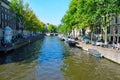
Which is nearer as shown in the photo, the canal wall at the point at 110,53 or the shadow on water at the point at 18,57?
the canal wall at the point at 110,53

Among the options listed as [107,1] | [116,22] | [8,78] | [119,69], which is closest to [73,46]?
[116,22]

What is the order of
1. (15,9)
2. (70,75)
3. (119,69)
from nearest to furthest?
1. (70,75)
2. (119,69)
3. (15,9)

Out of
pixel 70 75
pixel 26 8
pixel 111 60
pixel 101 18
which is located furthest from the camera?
pixel 26 8

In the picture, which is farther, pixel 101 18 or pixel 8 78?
pixel 101 18

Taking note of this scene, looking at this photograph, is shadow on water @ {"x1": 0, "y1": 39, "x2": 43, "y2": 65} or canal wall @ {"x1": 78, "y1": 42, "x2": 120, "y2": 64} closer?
canal wall @ {"x1": 78, "y1": 42, "x2": 120, "y2": 64}

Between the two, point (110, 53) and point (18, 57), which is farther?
point (18, 57)

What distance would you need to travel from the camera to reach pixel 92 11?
60.1 metres

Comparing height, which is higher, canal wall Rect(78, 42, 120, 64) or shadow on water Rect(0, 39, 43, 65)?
canal wall Rect(78, 42, 120, 64)

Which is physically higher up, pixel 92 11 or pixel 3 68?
pixel 92 11

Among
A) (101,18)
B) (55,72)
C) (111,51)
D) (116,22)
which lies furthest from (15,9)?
(55,72)

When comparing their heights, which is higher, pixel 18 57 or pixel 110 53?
pixel 110 53

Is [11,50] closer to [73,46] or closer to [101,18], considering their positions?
[101,18]

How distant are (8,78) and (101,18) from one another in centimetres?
3344

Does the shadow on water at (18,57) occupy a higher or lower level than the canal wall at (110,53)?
lower
